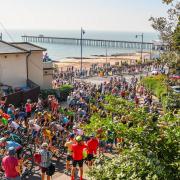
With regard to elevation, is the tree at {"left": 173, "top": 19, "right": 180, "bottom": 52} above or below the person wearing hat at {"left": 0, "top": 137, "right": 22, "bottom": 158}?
above

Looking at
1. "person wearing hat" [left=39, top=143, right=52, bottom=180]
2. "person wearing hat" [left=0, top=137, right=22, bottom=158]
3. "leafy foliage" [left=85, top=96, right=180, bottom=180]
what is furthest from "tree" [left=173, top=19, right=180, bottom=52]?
"leafy foliage" [left=85, top=96, right=180, bottom=180]

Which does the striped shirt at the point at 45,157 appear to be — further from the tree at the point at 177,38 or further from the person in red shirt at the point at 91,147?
the tree at the point at 177,38

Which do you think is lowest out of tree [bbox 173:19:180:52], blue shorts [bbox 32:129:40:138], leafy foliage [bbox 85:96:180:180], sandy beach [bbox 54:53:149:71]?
sandy beach [bbox 54:53:149:71]

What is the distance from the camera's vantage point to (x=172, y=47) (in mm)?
19547

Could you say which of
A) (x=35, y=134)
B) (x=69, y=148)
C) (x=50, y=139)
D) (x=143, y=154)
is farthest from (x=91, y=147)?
(x=143, y=154)

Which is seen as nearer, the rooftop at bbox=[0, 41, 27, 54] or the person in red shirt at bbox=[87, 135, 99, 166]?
the person in red shirt at bbox=[87, 135, 99, 166]

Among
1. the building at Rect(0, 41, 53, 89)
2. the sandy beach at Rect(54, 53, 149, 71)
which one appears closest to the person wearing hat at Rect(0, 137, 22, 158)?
the building at Rect(0, 41, 53, 89)

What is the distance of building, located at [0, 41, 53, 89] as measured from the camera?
1163 inches

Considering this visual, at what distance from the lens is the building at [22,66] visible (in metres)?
29.5

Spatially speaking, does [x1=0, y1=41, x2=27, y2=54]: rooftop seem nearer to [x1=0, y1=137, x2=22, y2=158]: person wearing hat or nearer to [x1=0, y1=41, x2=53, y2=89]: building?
[x1=0, y1=41, x2=53, y2=89]: building

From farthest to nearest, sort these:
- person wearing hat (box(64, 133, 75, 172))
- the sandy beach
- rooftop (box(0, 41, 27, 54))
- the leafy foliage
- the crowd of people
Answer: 1. the sandy beach
2. rooftop (box(0, 41, 27, 54))
3. person wearing hat (box(64, 133, 75, 172))
4. the crowd of people
5. the leafy foliage

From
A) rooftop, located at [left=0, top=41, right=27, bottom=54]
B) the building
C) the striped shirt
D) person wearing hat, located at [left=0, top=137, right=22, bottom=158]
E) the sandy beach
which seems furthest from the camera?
the sandy beach

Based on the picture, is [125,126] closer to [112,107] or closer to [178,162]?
[178,162]

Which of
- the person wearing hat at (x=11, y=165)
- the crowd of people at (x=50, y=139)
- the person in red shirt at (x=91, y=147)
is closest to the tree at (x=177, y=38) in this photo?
the crowd of people at (x=50, y=139)
